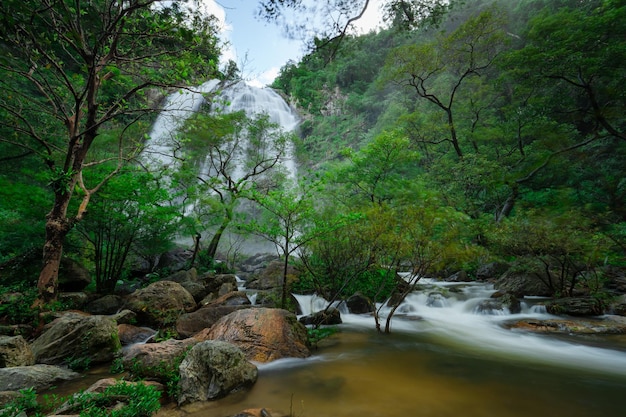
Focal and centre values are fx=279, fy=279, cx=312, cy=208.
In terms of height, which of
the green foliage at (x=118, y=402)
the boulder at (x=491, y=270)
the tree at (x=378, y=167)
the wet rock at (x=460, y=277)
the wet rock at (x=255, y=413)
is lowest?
the wet rock at (x=255, y=413)

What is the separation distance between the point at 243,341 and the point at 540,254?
10059 mm

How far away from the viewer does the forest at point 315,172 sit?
643 cm

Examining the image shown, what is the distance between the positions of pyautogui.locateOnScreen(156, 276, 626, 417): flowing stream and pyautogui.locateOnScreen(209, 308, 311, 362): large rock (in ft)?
0.84

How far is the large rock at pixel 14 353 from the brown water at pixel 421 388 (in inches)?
117

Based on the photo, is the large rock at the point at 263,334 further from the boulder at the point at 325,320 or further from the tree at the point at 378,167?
the tree at the point at 378,167

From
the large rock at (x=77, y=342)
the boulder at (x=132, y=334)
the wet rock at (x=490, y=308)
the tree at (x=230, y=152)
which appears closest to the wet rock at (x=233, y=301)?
the boulder at (x=132, y=334)

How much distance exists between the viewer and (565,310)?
938 cm

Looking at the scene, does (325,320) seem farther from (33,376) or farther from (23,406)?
(23,406)

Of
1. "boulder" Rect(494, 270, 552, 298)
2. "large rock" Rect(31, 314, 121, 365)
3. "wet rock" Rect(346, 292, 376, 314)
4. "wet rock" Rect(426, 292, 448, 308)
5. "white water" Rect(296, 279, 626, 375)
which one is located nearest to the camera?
"large rock" Rect(31, 314, 121, 365)

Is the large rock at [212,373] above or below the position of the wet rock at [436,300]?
below

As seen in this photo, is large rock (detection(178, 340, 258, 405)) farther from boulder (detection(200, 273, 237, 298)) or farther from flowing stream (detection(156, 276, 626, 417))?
boulder (detection(200, 273, 237, 298))

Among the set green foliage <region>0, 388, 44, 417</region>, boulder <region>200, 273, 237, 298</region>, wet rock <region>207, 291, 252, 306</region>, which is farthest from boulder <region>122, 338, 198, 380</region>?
boulder <region>200, 273, 237, 298</region>

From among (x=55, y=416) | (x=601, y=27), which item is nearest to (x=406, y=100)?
(x=601, y=27)

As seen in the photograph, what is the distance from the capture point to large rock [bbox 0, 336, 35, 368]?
4492 mm
